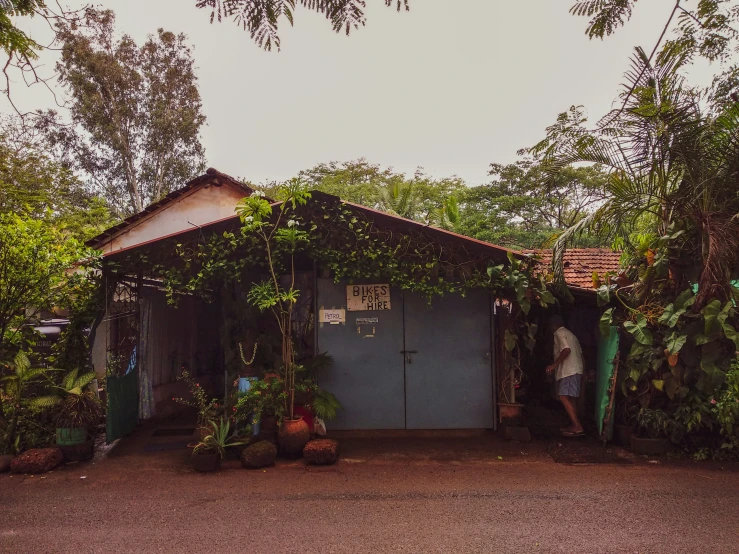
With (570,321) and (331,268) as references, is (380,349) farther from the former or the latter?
(570,321)

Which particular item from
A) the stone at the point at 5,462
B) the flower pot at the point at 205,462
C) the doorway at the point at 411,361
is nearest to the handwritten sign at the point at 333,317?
the doorway at the point at 411,361

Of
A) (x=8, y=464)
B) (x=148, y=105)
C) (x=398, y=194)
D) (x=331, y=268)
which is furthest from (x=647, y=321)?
(x=148, y=105)

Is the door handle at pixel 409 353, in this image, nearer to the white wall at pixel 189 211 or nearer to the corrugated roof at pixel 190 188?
the corrugated roof at pixel 190 188

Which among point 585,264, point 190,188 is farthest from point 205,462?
point 190,188

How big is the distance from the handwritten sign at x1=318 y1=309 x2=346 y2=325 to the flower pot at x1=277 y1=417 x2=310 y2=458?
152 centimetres

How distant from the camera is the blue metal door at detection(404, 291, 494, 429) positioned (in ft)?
23.7

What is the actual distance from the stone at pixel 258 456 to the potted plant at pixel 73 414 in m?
2.01

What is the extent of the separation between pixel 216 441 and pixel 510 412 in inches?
155

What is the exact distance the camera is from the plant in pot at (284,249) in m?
6.21

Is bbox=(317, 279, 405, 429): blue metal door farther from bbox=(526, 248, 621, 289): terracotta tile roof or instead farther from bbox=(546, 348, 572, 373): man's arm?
bbox=(526, 248, 621, 289): terracotta tile roof

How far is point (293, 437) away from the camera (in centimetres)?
623

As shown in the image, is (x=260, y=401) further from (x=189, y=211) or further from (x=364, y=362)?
(x=189, y=211)

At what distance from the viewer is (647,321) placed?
6473 millimetres

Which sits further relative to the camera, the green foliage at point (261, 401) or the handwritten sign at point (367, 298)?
the handwritten sign at point (367, 298)
